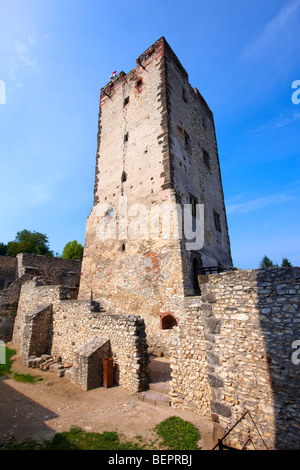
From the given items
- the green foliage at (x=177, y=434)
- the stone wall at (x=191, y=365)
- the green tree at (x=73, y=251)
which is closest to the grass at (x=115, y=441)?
the green foliage at (x=177, y=434)

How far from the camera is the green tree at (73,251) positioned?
29.7 meters

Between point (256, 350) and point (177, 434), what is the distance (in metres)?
2.24

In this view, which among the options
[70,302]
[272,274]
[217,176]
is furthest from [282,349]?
[217,176]

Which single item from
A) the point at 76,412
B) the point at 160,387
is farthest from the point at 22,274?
the point at 160,387

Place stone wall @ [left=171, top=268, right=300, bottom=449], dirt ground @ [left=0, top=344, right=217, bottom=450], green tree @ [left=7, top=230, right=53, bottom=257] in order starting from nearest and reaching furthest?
stone wall @ [left=171, top=268, right=300, bottom=449]
dirt ground @ [left=0, top=344, right=217, bottom=450]
green tree @ [left=7, top=230, right=53, bottom=257]

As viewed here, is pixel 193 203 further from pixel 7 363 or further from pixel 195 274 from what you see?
pixel 7 363

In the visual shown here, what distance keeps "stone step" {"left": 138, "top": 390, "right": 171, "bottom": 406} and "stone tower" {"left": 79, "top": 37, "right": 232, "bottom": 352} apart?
283 centimetres

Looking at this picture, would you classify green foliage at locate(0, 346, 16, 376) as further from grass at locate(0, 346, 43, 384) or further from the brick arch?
the brick arch

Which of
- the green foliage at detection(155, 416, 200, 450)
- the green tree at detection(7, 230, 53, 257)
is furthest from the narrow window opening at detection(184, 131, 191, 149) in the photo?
the green tree at detection(7, 230, 53, 257)

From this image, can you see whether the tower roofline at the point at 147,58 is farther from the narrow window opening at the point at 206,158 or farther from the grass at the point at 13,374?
the grass at the point at 13,374

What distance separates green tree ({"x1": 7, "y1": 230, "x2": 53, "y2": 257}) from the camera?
1158 inches

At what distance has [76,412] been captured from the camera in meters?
5.59

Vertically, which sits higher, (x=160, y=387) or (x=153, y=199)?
(x=153, y=199)
